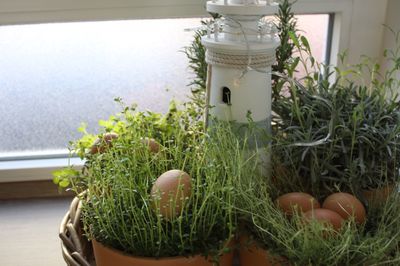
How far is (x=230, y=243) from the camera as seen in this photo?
73 centimetres

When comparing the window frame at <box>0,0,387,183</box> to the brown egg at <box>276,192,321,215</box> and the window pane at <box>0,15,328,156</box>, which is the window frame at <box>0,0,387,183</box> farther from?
the brown egg at <box>276,192,321,215</box>

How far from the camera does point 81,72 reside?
1.19 m

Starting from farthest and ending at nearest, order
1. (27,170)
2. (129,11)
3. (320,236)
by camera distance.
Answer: (27,170) → (129,11) → (320,236)

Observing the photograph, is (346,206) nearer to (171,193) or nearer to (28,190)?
(171,193)

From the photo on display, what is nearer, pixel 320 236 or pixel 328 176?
pixel 320 236

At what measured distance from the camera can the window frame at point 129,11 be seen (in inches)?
40.3

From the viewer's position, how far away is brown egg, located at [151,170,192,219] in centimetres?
67

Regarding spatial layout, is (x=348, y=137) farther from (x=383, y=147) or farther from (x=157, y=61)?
(x=157, y=61)

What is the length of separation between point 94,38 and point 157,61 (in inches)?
6.2

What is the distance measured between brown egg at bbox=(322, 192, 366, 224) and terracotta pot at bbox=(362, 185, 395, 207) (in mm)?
39

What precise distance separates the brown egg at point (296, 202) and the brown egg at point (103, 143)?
0.30 metres

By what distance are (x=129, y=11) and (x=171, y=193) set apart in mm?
511

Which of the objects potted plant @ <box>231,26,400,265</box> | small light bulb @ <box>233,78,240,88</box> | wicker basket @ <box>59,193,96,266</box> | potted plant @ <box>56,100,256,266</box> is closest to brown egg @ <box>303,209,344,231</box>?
potted plant @ <box>231,26,400,265</box>

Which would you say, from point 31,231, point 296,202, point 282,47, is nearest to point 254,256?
point 296,202
